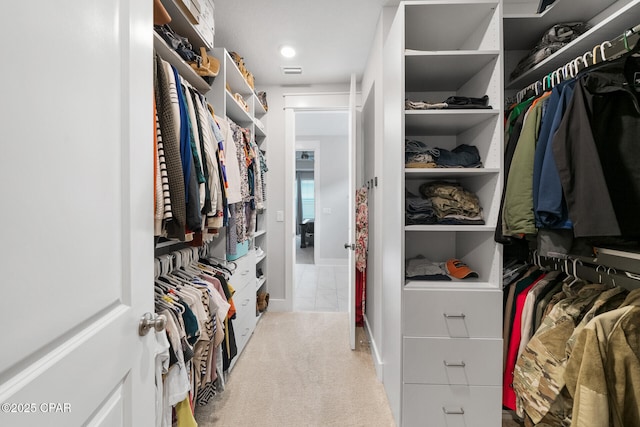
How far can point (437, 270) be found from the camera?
1.52 metres

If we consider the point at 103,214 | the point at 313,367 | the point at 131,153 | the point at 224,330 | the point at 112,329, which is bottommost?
the point at 313,367

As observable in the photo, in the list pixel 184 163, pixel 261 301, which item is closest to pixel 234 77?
pixel 184 163

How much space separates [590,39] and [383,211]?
1.25 m

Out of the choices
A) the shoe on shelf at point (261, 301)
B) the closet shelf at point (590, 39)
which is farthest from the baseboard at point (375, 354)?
the closet shelf at point (590, 39)

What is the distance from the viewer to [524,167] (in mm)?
1201

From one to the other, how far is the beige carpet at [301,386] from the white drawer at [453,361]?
47cm

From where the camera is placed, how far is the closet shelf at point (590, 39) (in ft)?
3.36

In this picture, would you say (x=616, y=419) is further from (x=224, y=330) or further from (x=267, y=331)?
(x=267, y=331)

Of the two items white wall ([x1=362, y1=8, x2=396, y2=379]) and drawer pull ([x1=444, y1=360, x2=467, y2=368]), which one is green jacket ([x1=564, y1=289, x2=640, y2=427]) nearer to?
drawer pull ([x1=444, y1=360, x2=467, y2=368])

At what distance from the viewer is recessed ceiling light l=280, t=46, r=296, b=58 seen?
7.77 feet

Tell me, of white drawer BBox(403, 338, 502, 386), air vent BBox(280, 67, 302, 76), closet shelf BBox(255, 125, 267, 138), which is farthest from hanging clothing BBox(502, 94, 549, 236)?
closet shelf BBox(255, 125, 267, 138)

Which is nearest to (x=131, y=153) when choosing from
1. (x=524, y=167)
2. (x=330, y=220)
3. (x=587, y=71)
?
(x=524, y=167)

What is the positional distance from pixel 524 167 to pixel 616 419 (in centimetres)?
93

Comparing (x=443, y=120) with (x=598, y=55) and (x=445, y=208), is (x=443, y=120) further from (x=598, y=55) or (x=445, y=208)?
(x=598, y=55)
